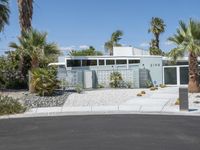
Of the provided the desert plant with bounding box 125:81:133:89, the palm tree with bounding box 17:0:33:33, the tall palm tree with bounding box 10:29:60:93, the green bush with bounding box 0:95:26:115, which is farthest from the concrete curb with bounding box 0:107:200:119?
the desert plant with bounding box 125:81:133:89

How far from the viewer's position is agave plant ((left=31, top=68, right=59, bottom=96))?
82.1ft

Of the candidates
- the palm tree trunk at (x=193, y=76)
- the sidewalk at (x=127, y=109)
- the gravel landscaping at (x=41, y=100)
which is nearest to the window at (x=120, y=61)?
the palm tree trunk at (x=193, y=76)

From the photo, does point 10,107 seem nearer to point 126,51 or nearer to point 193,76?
point 193,76

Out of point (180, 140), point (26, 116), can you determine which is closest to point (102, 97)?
point (26, 116)

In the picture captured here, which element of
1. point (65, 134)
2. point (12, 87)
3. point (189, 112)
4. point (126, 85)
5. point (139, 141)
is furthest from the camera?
point (126, 85)

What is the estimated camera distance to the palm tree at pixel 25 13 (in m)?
30.8

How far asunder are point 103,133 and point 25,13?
20.0 meters

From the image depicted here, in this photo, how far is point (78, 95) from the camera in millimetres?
25953

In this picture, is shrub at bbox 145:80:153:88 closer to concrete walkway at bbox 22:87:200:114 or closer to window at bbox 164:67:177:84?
window at bbox 164:67:177:84

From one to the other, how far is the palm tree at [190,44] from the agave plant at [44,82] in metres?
7.95

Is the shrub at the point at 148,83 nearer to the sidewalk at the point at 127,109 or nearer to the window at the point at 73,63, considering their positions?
the window at the point at 73,63

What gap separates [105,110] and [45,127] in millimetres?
5724

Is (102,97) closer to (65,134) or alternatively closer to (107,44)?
(65,134)

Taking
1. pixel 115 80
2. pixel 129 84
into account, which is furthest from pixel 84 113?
pixel 129 84
